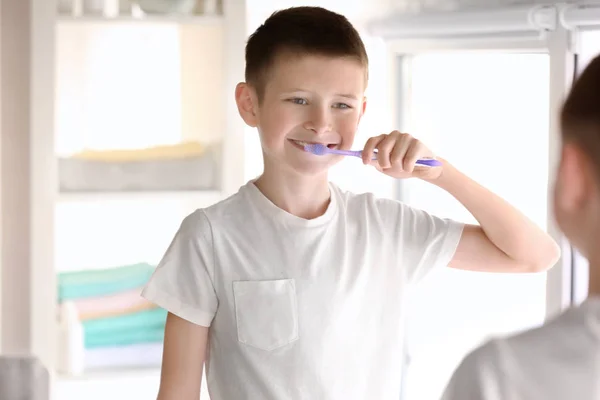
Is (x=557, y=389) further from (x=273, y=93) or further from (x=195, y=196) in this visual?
(x=195, y=196)

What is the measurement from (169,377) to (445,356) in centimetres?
102

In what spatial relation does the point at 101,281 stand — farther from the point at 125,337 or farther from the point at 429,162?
the point at 429,162

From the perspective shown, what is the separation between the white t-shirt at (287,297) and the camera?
1.18 m

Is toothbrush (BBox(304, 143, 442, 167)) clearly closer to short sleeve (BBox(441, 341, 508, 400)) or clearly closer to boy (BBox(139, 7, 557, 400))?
boy (BBox(139, 7, 557, 400))

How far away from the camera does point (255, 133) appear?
215 centimetres

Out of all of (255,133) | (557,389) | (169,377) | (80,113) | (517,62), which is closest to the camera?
(557,389)

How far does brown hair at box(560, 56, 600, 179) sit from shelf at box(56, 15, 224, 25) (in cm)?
138

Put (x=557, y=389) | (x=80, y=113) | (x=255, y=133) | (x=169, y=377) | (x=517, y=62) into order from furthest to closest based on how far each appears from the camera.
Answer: (x=255, y=133)
(x=80, y=113)
(x=517, y=62)
(x=169, y=377)
(x=557, y=389)

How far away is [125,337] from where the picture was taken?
2043 mm

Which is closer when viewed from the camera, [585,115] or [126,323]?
[585,115]

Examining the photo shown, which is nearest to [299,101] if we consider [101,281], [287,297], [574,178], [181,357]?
[287,297]

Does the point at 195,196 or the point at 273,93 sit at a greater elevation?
the point at 273,93

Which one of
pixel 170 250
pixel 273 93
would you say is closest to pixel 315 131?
pixel 273 93

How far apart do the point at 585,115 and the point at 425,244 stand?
0.60 meters
